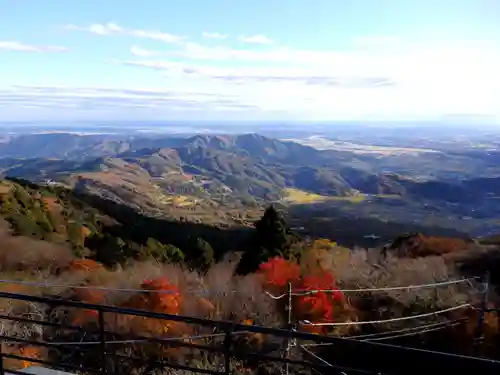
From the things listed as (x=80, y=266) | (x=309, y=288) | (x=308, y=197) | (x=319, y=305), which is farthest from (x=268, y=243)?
(x=308, y=197)

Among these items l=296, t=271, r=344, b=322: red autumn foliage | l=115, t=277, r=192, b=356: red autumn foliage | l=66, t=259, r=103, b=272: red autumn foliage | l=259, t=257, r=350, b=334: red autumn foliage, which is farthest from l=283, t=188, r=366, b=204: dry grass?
l=115, t=277, r=192, b=356: red autumn foliage

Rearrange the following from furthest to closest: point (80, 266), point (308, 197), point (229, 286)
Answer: point (308, 197) → point (80, 266) → point (229, 286)

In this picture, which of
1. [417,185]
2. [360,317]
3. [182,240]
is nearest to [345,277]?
[360,317]

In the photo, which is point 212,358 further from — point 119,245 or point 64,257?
point 119,245

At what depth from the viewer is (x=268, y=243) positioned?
1166 inches

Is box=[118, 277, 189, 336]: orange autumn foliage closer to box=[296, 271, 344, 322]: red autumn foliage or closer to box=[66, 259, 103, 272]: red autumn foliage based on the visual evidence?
box=[296, 271, 344, 322]: red autumn foliage

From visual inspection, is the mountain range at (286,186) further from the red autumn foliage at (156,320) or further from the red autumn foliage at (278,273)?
the red autumn foliage at (156,320)

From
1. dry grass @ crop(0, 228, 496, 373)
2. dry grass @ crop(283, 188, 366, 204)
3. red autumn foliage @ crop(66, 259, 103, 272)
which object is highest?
dry grass @ crop(0, 228, 496, 373)

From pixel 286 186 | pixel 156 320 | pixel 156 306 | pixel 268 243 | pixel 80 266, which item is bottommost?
pixel 286 186

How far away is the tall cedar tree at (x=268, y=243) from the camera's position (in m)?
28.5

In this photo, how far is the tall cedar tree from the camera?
28.5 m

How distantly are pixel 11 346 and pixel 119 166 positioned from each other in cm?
14796

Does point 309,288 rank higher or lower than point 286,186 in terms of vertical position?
higher

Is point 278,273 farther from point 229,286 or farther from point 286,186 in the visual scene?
point 286,186
